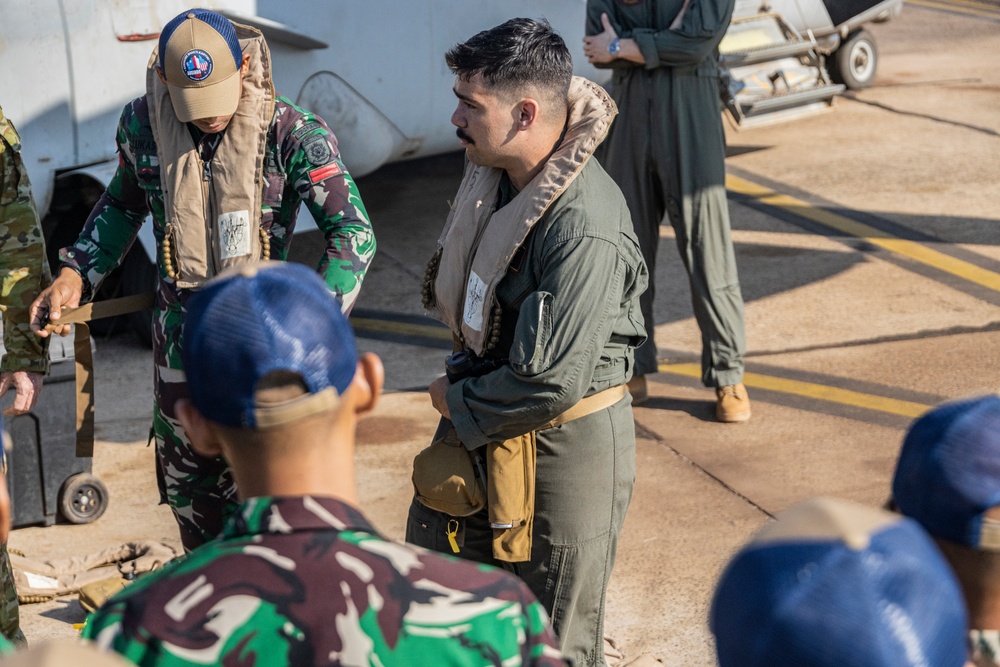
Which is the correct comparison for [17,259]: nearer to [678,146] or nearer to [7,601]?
[7,601]

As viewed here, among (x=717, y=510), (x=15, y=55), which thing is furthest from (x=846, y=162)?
(x=15, y=55)

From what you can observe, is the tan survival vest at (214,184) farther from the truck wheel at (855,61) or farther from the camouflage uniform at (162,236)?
the truck wheel at (855,61)

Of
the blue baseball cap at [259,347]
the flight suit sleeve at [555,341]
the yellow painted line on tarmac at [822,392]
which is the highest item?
the blue baseball cap at [259,347]

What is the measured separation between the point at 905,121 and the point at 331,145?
27.2 feet

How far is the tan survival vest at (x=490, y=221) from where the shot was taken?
287cm

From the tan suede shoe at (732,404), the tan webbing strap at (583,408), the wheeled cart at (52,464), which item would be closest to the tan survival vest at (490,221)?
the tan webbing strap at (583,408)

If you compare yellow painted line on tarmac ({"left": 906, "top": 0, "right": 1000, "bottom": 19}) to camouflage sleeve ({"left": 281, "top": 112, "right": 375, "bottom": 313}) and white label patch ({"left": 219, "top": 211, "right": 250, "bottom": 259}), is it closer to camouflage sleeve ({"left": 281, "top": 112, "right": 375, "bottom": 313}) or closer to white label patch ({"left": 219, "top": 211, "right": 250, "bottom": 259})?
camouflage sleeve ({"left": 281, "top": 112, "right": 375, "bottom": 313})

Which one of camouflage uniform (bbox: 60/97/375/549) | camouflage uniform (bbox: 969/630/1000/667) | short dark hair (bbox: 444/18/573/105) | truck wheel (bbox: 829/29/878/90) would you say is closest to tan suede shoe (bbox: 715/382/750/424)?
camouflage uniform (bbox: 60/97/375/549)

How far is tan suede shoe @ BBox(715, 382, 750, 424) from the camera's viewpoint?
17.7ft

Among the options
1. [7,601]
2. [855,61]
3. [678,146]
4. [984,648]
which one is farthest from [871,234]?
[984,648]

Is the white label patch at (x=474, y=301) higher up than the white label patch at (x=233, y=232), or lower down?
lower down

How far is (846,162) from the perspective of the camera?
9523 millimetres

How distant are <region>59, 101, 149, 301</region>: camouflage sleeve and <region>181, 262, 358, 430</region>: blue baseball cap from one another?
2.03 meters

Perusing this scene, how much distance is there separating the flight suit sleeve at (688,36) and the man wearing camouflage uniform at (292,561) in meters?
3.77
